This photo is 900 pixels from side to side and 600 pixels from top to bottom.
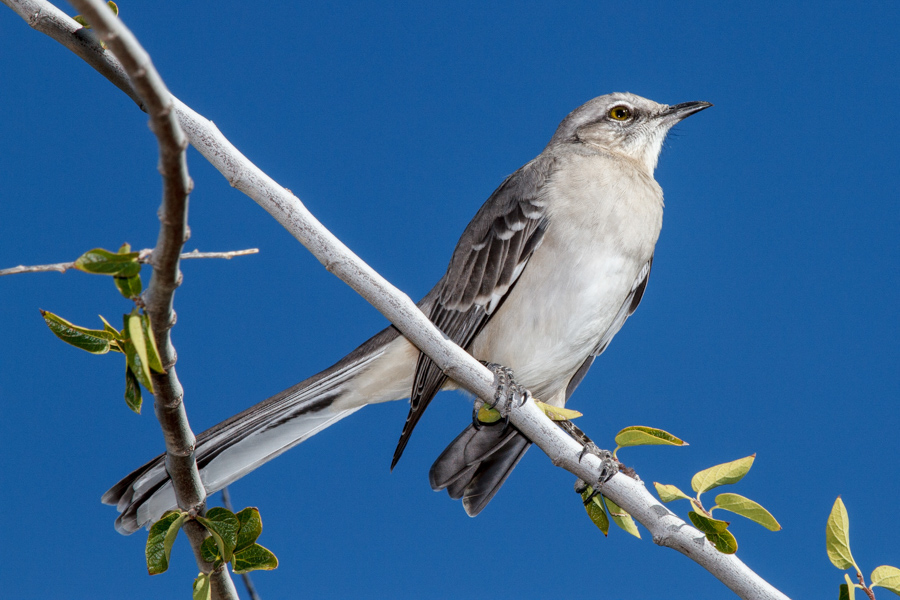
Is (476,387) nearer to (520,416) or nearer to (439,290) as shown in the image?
(520,416)

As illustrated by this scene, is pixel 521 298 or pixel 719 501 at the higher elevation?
pixel 521 298

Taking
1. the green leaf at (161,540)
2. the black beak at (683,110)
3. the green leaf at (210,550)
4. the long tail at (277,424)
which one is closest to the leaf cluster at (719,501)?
the green leaf at (210,550)

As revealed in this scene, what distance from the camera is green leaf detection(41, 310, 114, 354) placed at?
2086 mm

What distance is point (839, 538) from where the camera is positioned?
2.58 meters

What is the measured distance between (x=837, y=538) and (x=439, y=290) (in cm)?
313

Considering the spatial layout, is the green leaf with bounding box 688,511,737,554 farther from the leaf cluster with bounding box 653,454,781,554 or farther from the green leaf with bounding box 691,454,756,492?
the green leaf with bounding box 691,454,756,492

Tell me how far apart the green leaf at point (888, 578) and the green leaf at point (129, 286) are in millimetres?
2602

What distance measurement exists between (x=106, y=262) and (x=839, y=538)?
2.58 m

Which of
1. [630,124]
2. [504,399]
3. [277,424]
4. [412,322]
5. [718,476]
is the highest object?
[630,124]

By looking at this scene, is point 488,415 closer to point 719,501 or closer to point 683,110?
point 719,501

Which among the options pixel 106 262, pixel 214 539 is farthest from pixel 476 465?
pixel 106 262

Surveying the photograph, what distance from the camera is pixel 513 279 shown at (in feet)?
15.5

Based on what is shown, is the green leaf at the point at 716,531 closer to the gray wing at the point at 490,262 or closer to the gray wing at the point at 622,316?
the gray wing at the point at 490,262

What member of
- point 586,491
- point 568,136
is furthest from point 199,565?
point 568,136
